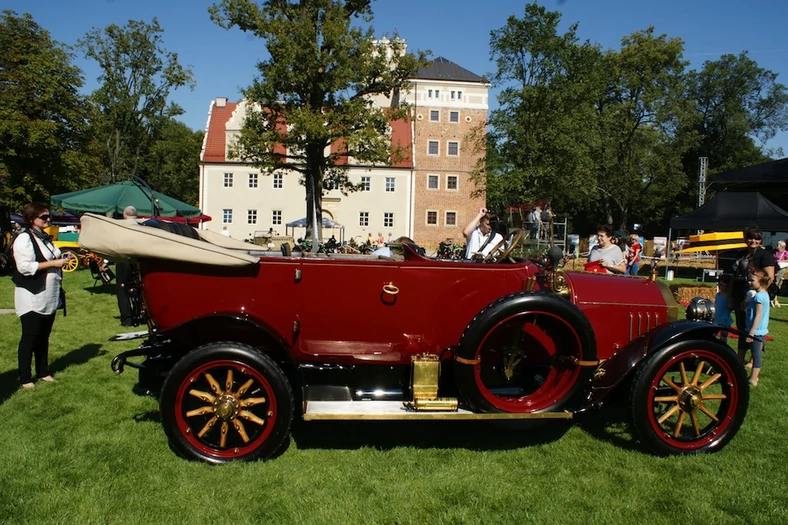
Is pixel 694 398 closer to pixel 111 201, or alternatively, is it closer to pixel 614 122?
pixel 111 201

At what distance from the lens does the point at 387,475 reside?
12.4ft

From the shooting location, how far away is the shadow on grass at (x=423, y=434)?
14.3ft

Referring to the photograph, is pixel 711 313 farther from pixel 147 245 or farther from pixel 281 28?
pixel 281 28

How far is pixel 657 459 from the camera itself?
409 cm

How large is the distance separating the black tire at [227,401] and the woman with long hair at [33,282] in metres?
2.62

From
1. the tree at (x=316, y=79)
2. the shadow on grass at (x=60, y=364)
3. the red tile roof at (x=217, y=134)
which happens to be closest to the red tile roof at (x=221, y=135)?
the red tile roof at (x=217, y=134)

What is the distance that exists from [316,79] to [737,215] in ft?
57.0

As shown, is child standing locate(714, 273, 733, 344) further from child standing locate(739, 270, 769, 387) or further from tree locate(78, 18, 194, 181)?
tree locate(78, 18, 194, 181)

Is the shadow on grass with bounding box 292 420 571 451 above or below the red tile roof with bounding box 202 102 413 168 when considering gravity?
below

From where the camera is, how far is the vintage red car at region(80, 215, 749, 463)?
3789 mm

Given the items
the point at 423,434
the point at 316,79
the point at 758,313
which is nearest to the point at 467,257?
the point at 423,434

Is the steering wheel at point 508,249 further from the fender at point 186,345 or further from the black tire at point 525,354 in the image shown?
the fender at point 186,345

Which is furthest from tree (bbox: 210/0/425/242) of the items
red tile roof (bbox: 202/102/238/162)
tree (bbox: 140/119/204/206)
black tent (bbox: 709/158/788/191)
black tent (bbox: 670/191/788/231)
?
tree (bbox: 140/119/204/206)

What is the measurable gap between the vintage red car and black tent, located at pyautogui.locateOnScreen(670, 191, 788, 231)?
54.5ft
